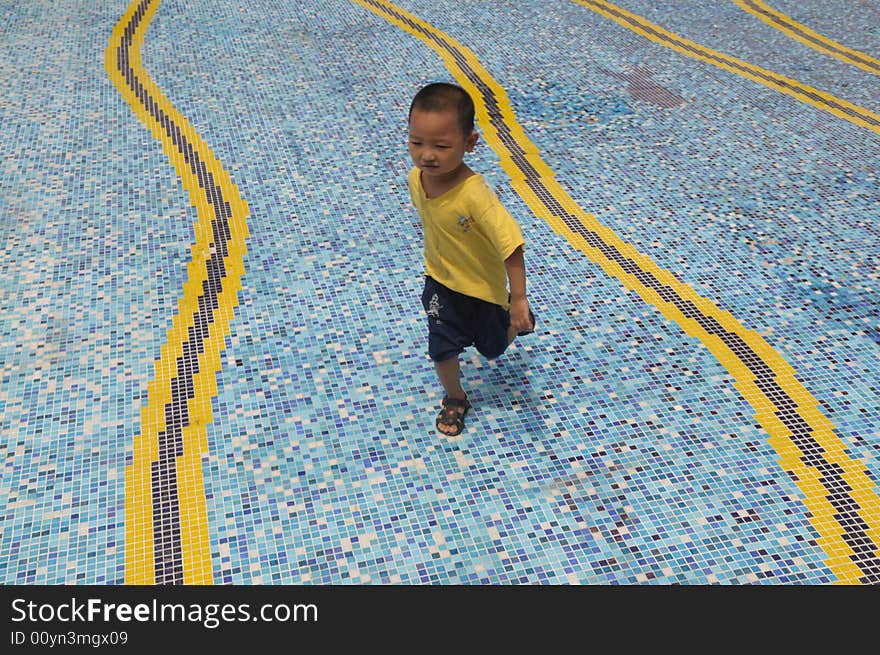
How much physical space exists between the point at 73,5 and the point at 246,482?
5.91 metres

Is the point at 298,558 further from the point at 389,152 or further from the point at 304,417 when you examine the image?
the point at 389,152

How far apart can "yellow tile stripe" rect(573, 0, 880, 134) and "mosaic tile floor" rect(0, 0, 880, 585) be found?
0.14 feet

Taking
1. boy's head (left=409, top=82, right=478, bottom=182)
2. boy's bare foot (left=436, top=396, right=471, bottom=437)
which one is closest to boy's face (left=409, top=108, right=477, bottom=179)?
boy's head (left=409, top=82, right=478, bottom=182)

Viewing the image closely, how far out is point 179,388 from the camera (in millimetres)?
3309

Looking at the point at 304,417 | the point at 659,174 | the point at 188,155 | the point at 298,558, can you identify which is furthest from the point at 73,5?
the point at 298,558

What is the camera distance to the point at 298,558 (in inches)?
105

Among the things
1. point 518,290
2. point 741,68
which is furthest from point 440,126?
point 741,68

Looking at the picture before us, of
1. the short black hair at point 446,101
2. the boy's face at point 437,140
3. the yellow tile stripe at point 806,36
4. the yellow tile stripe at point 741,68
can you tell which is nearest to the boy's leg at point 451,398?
the boy's face at point 437,140

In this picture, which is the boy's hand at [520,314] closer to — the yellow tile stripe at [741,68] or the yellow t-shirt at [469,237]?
the yellow t-shirt at [469,237]

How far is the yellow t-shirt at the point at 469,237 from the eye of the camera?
8.58ft

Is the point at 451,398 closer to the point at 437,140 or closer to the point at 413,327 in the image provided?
the point at 413,327

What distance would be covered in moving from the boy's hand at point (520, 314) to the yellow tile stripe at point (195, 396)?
112cm

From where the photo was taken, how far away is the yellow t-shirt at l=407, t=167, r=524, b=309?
8.58ft

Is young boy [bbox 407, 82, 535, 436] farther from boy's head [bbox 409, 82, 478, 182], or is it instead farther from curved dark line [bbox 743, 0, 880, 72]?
curved dark line [bbox 743, 0, 880, 72]
